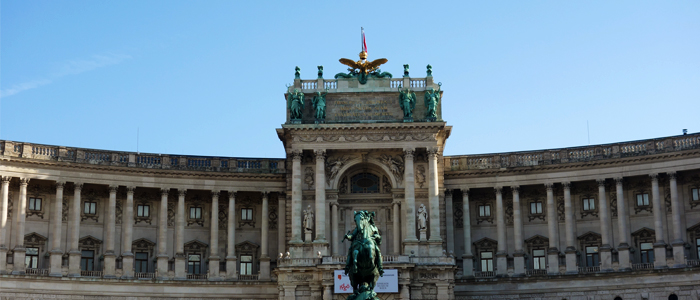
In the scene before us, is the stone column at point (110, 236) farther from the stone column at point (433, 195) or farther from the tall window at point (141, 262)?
the stone column at point (433, 195)

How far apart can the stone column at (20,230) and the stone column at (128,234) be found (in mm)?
7053

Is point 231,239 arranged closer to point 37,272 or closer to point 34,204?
point 37,272

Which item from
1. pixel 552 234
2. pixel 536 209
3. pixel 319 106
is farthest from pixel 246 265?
pixel 552 234

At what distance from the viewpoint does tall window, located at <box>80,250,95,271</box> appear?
72.3 m

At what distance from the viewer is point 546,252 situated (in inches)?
2960

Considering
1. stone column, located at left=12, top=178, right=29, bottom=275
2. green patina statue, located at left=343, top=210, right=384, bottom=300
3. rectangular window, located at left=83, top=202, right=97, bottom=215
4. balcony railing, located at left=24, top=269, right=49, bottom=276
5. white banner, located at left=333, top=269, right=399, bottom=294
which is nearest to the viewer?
green patina statue, located at left=343, top=210, right=384, bottom=300

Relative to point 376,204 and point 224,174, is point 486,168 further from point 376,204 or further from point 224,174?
point 224,174

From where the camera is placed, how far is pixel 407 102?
7262 cm

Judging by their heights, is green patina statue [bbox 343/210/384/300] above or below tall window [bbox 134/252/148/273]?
below

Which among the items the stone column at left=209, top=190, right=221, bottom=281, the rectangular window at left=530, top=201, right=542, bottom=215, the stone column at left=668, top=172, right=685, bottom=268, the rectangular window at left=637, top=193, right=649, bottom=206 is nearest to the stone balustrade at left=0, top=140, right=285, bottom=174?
the stone column at left=209, top=190, right=221, bottom=281

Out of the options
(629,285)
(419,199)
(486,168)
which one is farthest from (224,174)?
(629,285)

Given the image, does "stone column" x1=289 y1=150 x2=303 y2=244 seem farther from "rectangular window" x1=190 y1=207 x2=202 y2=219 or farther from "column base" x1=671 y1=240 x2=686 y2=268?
"column base" x1=671 y1=240 x2=686 y2=268

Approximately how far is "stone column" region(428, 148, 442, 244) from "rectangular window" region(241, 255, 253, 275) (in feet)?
49.4

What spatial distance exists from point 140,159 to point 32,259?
35.2 ft
